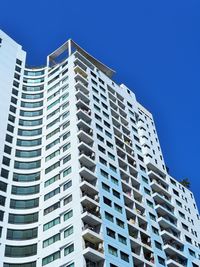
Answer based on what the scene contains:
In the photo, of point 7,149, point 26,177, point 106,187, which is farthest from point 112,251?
point 7,149

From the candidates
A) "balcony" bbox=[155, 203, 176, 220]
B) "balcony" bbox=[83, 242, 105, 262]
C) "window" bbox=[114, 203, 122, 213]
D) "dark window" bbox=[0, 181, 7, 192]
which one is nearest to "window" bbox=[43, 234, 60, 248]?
"balcony" bbox=[83, 242, 105, 262]

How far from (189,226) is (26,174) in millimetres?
33795

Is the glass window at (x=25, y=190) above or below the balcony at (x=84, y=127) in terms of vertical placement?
below

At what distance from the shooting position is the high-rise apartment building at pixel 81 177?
62875mm

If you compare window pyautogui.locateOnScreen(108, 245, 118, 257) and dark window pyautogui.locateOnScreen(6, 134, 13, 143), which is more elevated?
dark window pyautogui.locateOnScreen(6, 134, 13, 143)

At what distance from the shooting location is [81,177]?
68188mm

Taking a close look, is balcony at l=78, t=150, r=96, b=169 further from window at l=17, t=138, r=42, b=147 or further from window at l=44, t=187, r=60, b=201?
window at l=17, t=138, r=42, b=147

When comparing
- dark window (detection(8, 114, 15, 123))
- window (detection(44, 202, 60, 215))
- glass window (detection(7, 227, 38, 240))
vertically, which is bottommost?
glass window (detection(7, 227, 38, 240))

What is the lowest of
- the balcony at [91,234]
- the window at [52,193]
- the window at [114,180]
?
the balcony at [91,234]

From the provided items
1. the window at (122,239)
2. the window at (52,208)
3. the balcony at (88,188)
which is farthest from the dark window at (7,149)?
the window at (122,239)

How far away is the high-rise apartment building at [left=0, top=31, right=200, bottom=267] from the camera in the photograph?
206 ft

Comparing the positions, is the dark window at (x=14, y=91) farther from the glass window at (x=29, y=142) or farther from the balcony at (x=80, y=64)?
the balcony at (x=80, y=64)

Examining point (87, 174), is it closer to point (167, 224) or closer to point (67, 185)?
point (67, 185)

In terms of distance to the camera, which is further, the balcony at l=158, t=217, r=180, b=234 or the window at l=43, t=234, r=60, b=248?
the balcony at l=158, t=217, r=180, b=234
